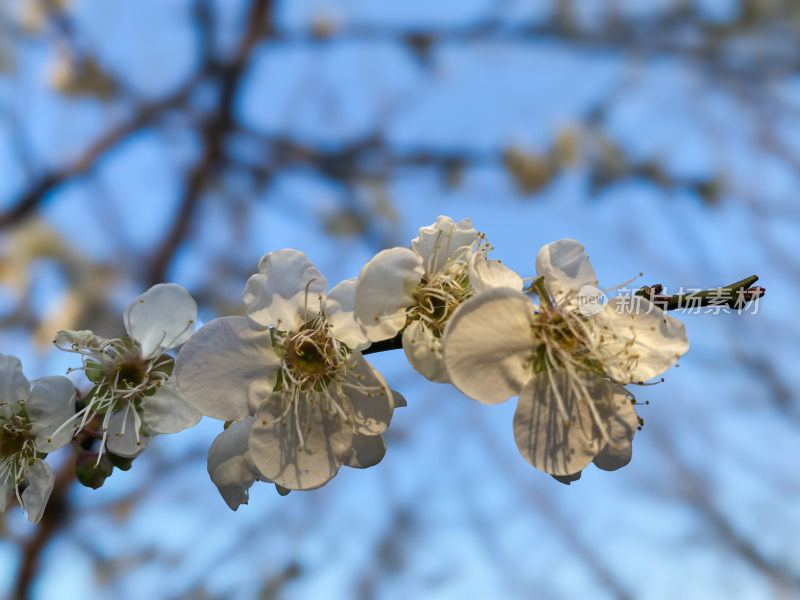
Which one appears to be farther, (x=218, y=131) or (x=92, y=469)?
(x=218, y=131)

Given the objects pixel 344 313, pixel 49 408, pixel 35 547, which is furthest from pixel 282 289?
pixel 35 547

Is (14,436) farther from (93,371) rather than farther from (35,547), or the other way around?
(35,547)

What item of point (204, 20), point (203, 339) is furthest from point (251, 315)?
point (204, 20)

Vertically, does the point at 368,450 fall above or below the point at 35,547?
below

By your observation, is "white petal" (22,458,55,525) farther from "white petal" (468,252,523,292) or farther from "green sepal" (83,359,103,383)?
"white petal" (468,252,523,292)

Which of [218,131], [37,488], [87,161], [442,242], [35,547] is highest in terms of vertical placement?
[218,131]
